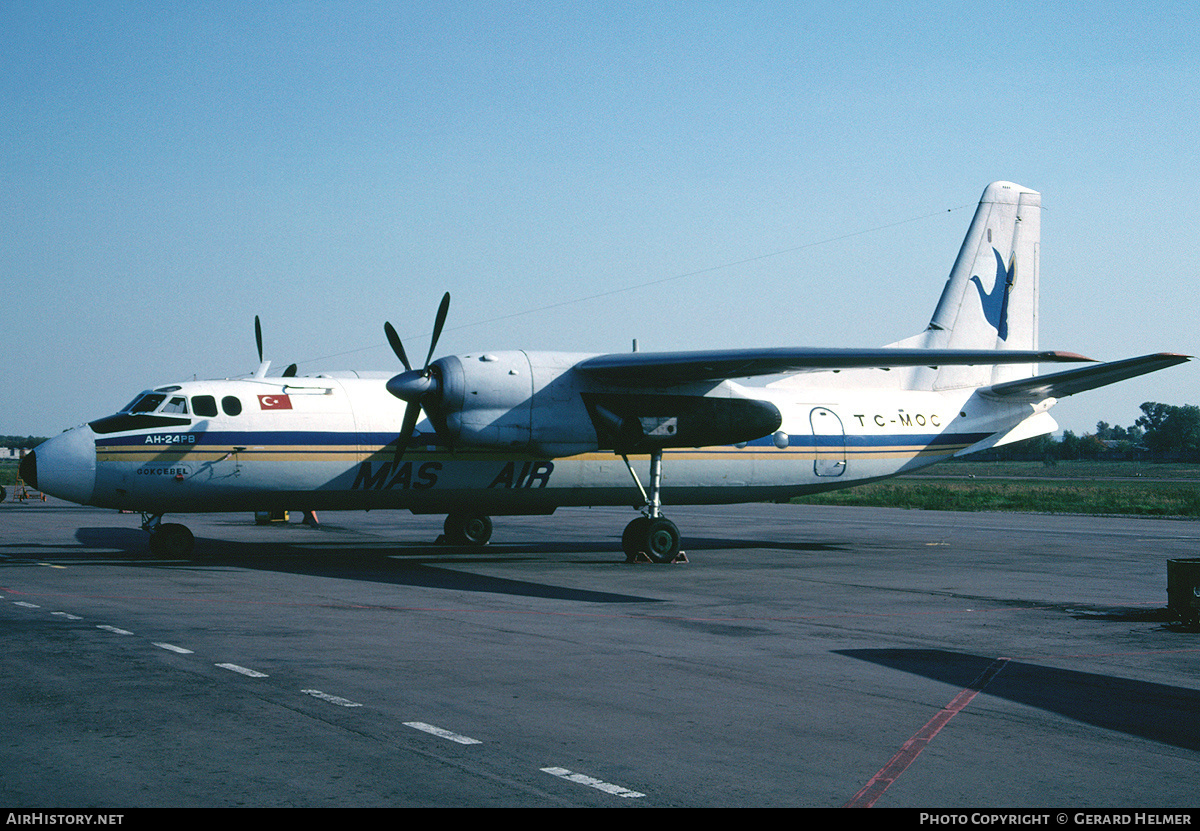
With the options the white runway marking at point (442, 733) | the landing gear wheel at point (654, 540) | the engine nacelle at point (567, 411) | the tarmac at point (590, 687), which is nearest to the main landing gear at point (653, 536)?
the landing gear wheel at point (654, 540)

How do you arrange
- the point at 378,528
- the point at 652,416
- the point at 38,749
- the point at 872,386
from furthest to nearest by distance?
the point at 378,528 < the point at 872,386 < the point at 652,416 < the point at 38,749

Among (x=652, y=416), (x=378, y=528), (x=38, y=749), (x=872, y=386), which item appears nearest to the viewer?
(x=38, y=749)

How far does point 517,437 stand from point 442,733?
44.1 feet

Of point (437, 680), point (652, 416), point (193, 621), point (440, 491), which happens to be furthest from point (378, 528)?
point (437, 680)

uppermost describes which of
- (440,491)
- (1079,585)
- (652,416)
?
(652,416)

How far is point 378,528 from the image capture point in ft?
117

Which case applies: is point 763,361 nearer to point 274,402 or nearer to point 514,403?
point 514,403

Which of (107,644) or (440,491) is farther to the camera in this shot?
(440,491)

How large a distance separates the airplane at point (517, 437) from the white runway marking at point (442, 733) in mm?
12821

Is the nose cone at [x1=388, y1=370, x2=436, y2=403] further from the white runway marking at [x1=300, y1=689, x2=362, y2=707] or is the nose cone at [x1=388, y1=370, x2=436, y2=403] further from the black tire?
the white runway marking at [x1=300, y1=689, x2=362, y2=707]

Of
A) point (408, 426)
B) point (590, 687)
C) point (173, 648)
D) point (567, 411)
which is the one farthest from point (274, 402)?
point (590, 687)

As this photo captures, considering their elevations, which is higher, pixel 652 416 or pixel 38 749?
pixel 652 416

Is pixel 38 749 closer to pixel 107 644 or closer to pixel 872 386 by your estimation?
pixel 107 644
